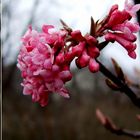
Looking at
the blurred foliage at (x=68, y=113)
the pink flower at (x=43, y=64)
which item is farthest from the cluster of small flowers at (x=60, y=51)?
the blurred foliage at (x=68, y=113)

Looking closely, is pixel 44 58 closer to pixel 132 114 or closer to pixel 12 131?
pixel 12 131

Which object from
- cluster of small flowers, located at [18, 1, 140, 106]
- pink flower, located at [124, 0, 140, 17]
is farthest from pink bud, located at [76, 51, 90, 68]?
pink flower, located at [124, 0, 140, 17]

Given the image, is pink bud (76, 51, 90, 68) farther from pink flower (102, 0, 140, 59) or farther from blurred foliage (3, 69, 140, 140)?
blurred foliage (3, 69, 140, 140)

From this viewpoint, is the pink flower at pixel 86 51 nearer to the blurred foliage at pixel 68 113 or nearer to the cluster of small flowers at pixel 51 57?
the cluster of small flowers at pixel 51 57

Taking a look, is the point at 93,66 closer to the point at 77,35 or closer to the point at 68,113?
the point at 77,35

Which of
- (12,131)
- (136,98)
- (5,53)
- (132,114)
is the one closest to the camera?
(136,98)

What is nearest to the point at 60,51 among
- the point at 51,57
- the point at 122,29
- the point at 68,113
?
the point at 51,57

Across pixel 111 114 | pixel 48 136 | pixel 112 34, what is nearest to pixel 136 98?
pixel 112 34
